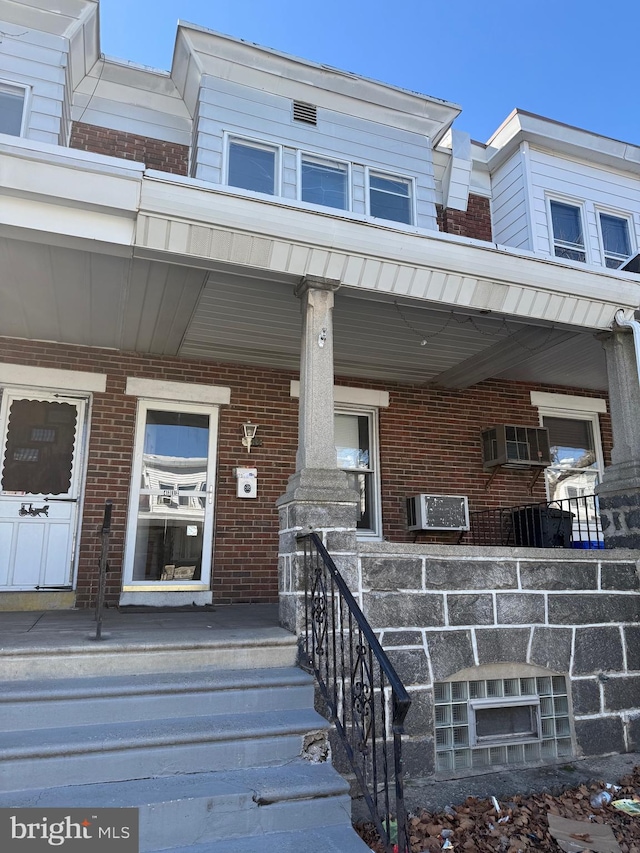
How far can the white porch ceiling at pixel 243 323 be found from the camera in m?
4.64

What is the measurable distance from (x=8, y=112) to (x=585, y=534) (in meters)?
7.95

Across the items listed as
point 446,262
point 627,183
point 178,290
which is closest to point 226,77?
point 178,290

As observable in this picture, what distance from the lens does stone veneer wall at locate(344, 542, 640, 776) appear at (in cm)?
385

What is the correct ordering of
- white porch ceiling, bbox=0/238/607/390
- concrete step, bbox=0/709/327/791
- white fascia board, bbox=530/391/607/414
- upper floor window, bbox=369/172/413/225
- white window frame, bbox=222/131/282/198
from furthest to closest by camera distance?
white fascia board, bbox=530/391/607/414
upper floor window, bbox=369/172/413/225
white window frame, bbox=222/131/282/198
white porch ceiling, bbox=0/238/607/390
concrete step, bbox=0/709/327/791

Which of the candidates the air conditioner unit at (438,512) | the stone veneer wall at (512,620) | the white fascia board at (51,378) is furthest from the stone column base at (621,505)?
the white fascia board at (51,378)

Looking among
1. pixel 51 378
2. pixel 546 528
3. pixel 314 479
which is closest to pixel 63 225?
pixel 314 479

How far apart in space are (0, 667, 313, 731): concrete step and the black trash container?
4097mm

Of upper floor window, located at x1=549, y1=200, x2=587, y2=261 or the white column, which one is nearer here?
the white column

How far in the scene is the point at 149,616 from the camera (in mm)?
4824

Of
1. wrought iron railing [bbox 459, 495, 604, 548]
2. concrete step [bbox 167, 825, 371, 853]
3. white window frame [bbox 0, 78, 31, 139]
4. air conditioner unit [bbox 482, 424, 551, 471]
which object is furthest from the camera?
air conditioner unit [bbox 482, 424, 551, 471]

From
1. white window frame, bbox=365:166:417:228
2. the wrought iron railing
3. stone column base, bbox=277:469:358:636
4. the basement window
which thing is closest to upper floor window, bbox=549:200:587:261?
white window frame, bbox=365:166:417:228

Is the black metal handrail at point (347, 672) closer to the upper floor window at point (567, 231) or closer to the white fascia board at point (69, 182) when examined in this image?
the white fascia board at point (69, 182)

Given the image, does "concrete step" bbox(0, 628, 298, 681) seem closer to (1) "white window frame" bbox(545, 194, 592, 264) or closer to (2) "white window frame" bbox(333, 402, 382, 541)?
(2) "white window frame" bbox(333, 402, 382, 541)

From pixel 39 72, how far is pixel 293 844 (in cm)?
668
